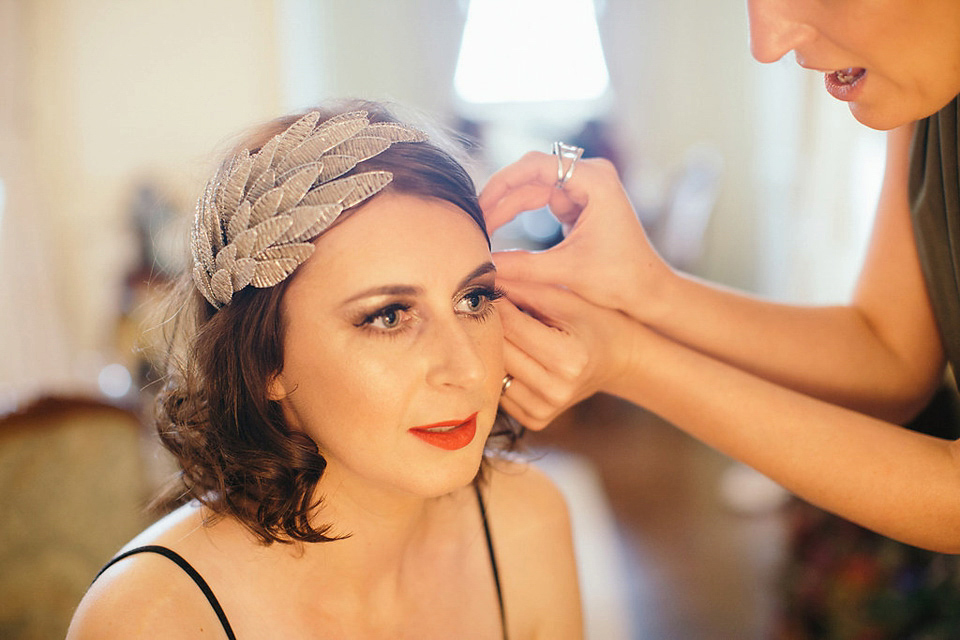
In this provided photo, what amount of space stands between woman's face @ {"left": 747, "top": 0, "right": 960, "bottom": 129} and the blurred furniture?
1.43 meters

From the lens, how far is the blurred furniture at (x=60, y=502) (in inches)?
55.3

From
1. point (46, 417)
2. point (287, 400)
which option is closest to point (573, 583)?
point (287, 400)

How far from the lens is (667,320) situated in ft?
4.68

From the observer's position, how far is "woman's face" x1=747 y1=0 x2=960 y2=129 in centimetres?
105

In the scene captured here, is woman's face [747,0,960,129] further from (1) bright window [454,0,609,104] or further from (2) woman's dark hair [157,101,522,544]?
(1) bright window [454,0,609,104]

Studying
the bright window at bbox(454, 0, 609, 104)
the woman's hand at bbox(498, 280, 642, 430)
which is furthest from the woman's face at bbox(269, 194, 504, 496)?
the bright window at bbox(454, 0, 609, 104)

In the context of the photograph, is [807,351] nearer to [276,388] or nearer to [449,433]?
[449,433]

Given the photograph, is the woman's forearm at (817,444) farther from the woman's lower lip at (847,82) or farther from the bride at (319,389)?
the woman's lower lip at (847,82)

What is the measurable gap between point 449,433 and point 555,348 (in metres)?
0.23

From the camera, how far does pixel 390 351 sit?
109 centimetres

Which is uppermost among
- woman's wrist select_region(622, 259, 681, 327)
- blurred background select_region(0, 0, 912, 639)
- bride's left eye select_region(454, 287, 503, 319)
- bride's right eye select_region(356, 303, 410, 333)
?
bride's right eye select_region(356, 303, 410, 333)

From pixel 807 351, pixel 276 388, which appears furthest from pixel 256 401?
pixel 807 351

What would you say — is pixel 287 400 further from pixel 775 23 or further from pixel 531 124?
pixel 531 124

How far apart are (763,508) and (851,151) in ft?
5.58
